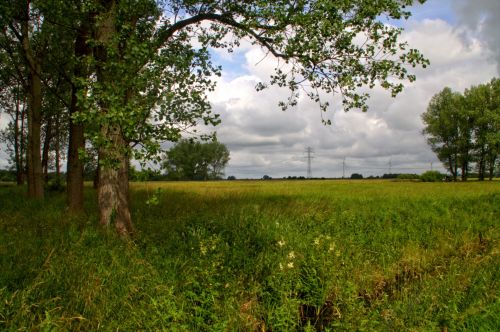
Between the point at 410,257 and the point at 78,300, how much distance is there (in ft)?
29.5

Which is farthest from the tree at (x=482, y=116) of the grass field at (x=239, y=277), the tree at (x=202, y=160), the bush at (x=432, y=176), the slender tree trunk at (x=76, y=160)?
the tree at (x=202, y=160)

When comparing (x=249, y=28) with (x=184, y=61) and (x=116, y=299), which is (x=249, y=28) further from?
(x=116, y=299)

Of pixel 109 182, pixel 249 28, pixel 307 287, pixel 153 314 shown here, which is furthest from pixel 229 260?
pixel 249 28

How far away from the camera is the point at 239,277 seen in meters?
9.03

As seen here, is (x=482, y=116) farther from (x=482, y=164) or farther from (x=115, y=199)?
(x=115, y=199)

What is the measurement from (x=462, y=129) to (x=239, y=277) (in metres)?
74.0

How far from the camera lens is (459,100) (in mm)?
72000

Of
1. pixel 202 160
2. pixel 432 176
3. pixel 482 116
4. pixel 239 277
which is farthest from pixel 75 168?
pixel 202 160

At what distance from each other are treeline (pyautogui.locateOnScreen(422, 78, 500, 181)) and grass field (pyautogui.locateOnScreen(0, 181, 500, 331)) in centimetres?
6372

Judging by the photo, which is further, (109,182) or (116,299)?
(109,182)

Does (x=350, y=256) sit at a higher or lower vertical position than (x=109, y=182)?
lower

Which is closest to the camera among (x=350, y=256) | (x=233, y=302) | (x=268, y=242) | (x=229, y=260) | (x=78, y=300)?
(x=78, y=300)

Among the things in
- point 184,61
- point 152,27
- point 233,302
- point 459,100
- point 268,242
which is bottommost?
point 233,302

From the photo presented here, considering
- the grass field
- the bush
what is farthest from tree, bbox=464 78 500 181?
the grass field
